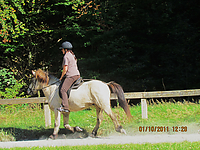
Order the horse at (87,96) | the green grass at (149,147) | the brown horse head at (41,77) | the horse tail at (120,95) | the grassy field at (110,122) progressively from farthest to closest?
the grassy field at (110,122) → the brown horse head at (41,77) → the horse tail at (120,95) → the horse at (87,96) → the green grass at (149,147)

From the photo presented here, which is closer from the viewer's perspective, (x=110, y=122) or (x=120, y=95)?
(x=120, y=95)

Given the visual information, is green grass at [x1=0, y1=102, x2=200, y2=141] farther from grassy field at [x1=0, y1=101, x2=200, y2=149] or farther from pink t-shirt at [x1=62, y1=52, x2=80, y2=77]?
pink t-shirt at [x1=62, y1=52, x2=80, y2=77]

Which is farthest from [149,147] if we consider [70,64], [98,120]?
[70,64]

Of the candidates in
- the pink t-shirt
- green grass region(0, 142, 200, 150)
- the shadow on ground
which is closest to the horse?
the pink t-shirt

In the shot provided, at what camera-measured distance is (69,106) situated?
7605 mm

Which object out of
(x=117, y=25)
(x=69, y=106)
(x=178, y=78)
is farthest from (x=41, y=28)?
(x=69, y=106)

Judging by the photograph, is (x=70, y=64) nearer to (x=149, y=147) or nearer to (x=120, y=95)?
(x=120, y=95)

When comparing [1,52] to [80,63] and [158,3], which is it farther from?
[158,3]

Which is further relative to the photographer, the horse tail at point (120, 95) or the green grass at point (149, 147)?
the horse tail at point (120, 95)

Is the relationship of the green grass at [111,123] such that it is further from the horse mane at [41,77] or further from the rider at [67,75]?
the horse mane at [41,77]

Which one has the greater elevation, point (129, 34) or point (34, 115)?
point (129, 34)

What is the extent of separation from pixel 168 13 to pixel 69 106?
1262 cm
